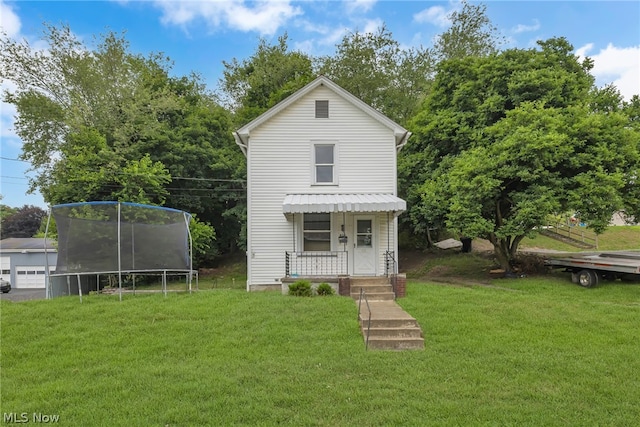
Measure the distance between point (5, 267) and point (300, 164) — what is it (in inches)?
1389

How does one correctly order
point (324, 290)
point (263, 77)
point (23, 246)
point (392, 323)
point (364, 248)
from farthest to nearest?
point (23, 246) → point (263, 77) → point (364, 248) → point (324, 290) → point (392, 323)

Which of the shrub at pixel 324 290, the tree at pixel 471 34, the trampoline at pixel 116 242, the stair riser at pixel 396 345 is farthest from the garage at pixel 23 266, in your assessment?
the tree at pixel 471 34

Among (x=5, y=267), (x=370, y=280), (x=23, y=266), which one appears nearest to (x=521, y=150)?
(x=370, y=280)

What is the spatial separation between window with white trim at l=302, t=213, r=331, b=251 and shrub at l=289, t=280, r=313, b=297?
2397 millimetres

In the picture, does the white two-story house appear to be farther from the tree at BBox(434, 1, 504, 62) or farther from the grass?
the grass

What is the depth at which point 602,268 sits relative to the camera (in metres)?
12.0

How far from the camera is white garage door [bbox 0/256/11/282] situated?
33625 millimetres

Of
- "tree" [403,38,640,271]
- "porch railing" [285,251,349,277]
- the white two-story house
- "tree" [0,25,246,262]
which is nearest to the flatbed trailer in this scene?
"tree" [403,38,640,271]

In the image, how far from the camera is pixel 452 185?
548 inches

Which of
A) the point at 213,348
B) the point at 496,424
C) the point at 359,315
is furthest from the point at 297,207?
the point at 496,424

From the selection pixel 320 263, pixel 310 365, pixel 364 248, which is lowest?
pixel 310 365

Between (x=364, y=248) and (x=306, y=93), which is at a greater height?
(x=306, y=93)

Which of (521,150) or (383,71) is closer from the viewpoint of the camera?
(521,150)

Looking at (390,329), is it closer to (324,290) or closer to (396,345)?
(396,345)
